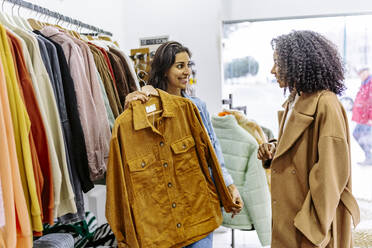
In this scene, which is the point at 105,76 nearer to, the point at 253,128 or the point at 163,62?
the point at 163,62

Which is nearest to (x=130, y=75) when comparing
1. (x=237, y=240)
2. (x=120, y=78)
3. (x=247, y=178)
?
(x=120, y=78)

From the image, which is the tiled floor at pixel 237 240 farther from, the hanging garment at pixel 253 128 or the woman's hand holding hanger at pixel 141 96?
the woman's hand holding hanger at pixel 141 96

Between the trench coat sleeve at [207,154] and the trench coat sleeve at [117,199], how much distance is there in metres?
0.37

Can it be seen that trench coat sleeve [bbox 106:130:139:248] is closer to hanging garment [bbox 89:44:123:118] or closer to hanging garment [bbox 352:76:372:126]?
hanging garment [bbox 89:44:123:118]

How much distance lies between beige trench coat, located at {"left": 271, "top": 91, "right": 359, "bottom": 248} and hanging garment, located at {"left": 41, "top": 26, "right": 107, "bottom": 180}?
86 cm

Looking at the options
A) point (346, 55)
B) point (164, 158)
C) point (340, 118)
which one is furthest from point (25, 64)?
point (346, 55)

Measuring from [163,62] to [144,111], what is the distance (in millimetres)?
395

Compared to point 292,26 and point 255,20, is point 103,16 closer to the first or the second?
point 255,20

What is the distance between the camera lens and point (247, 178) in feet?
6.94

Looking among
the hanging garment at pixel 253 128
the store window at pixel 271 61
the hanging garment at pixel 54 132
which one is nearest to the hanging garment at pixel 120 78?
the hanging garment at pixel 54 132

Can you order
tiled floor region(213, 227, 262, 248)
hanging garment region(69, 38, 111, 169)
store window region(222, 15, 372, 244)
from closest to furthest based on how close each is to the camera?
hanging garment region(69, 38, 111, 169)
tiled floor region(213, 227, 262, 248)
store window region(222, 15, 372, 244)

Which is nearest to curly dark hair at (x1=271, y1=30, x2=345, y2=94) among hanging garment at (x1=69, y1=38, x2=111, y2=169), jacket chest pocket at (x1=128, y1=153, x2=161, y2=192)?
jacket chest pocket at (x1=128, y1=153, x2=161, y2=192)

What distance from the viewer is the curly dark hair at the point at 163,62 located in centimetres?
162

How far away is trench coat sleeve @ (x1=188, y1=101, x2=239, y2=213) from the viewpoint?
1404mm
